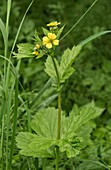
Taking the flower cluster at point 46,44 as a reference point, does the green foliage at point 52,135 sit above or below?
below

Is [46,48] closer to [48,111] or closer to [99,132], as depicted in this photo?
[48,111]

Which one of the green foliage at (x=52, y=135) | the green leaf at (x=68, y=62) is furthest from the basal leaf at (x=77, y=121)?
the green leaf at (x=68, y=62)

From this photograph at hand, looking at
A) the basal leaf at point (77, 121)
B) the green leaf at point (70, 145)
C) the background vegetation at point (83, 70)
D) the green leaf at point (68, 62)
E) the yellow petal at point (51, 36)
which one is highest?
the background vegetation at point (83, 70)

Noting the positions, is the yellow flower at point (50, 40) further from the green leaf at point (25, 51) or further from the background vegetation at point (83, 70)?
the background vegetation at point (83, 70)

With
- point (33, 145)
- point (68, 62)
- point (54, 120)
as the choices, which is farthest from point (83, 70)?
point (33, 145)

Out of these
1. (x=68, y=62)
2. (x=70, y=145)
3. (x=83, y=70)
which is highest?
(x=83, y=70)

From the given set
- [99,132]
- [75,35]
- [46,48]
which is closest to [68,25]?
[75,35]

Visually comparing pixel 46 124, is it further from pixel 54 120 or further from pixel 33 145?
pixel 33 145
